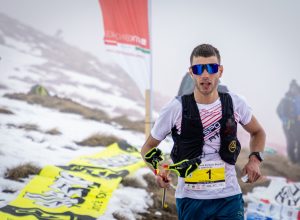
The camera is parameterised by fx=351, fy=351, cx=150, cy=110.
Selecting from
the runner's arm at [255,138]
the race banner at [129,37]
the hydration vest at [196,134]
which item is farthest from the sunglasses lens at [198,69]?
the race banner at [129,37]

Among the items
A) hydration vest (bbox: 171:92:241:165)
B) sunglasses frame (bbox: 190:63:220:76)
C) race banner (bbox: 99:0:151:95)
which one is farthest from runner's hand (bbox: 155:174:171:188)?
race banner (bbox: 99:0:151:95)

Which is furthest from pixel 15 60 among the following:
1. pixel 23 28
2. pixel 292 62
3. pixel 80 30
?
pixel 80 30

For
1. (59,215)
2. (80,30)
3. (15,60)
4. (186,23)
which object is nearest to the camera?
(59,215)

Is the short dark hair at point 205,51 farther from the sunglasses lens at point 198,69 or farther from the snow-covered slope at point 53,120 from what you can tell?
the snow-covered slope at point 53,120

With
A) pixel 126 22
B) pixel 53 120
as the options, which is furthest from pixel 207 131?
pixel 53 120

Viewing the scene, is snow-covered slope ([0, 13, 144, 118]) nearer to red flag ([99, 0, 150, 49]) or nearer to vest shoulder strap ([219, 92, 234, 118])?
red flag ([99, 0, 150, 49])

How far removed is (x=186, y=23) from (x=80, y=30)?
81.7ft

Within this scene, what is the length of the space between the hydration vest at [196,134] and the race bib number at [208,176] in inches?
3.2

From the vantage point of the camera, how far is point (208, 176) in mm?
2490

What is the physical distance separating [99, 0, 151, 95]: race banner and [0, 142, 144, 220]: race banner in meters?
1.76

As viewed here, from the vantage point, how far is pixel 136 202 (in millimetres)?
4859

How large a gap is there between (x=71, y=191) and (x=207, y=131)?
2849 millimetres

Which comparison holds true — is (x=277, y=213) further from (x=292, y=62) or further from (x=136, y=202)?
(x=292, y=62)

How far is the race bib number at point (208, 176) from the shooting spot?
2.49 meters
